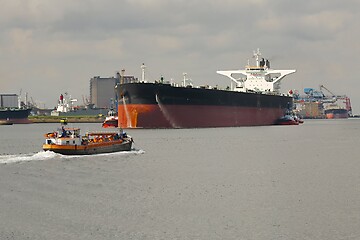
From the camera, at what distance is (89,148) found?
4331 cm

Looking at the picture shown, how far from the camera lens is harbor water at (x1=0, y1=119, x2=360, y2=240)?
2042 cm

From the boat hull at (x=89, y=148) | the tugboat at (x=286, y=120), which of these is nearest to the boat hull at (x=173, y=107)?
the tugboat at (x=286, y=120)

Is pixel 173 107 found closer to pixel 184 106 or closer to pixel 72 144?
pixel 184 106

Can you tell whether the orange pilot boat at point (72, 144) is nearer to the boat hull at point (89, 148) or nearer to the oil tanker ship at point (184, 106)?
the boat hull at point (89, 148)

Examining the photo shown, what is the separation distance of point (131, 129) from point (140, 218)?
2442 inches

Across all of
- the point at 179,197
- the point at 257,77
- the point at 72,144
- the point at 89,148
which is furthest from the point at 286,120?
the point at 179,197

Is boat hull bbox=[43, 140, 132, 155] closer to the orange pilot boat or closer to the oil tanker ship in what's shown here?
the orange pilot boat

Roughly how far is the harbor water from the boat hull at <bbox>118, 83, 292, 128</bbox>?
35423 mm

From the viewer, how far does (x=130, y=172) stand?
3441 centimetres

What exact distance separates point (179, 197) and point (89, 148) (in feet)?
60.0

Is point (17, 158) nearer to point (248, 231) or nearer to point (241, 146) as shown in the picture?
point (241, 146)

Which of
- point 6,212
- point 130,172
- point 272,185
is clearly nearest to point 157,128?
point 130,172

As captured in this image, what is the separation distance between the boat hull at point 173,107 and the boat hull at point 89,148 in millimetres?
30818

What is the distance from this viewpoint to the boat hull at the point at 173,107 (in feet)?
259
